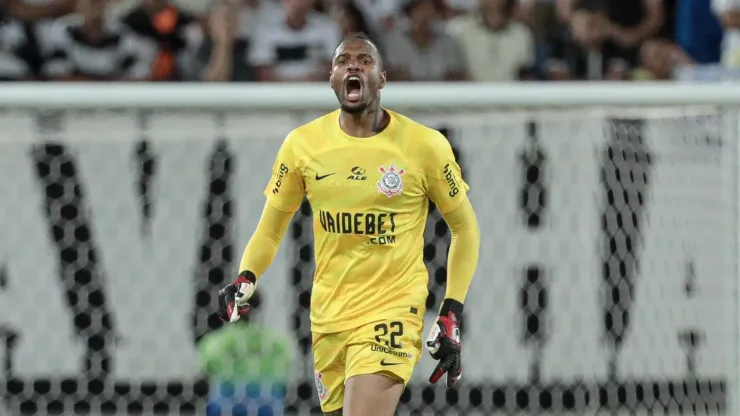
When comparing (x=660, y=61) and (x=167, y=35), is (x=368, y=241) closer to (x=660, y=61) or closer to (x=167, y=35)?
(x=167, y=35)

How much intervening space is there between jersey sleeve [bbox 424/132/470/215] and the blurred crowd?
11.3ft

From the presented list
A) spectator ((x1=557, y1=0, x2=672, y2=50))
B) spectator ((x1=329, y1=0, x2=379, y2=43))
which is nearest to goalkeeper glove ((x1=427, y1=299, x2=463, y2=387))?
spectator ((x1=329, y1=0, x2=379, y2=43))

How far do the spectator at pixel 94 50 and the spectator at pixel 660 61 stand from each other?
9.52 feet

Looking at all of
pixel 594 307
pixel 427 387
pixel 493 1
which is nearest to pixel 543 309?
pixel 594 307

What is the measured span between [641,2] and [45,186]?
3.98m

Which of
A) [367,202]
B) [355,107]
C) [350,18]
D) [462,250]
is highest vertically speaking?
[350,18]

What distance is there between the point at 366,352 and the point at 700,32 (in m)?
4.75

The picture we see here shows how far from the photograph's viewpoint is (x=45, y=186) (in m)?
5.68

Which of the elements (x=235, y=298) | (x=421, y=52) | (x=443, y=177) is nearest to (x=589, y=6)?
(x=421, y=52)

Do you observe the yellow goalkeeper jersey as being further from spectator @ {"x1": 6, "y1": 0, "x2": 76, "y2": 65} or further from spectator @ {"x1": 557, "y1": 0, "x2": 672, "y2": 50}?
spectator @ {"x1": 557, "y1": 0, "x2": 672, "y2": 50}

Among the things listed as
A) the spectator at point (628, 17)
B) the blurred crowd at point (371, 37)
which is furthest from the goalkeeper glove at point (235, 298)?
the spectator at point (628, 17)

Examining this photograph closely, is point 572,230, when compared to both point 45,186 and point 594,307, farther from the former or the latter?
point 45,186

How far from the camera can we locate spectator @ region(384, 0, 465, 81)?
7.08 meters

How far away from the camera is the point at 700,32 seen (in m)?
7.39
